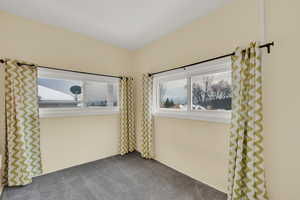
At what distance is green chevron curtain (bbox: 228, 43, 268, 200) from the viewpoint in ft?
4.31

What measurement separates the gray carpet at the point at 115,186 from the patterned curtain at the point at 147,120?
33cm

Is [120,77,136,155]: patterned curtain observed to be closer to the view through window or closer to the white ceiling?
the view through window

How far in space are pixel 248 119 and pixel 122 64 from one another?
8.58ft

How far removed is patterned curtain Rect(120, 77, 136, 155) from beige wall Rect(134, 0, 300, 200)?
2.57ft

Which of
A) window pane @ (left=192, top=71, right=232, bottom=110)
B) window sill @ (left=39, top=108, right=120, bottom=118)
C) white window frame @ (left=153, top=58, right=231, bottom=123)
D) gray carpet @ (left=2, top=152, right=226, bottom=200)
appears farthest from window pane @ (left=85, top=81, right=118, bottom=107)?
window pane @ (left=192, top=71, right=232, bottom=110)

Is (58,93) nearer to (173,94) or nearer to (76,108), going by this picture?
(76,108)

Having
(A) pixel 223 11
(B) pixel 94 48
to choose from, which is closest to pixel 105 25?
(B) pixel 94 48

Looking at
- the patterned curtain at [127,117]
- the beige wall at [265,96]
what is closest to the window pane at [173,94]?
the beige wall at [265,96]

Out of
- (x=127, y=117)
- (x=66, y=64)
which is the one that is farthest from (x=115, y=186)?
(x=66, y=64)

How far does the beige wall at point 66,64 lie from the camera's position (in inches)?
76.2

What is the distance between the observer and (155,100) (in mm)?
2727

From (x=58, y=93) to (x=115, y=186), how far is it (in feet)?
6.02

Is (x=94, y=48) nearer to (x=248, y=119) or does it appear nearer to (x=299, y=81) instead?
(x=248, y=119)

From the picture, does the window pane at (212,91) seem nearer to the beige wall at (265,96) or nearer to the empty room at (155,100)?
the empty room at (155,100)
